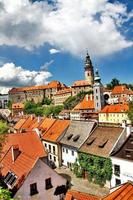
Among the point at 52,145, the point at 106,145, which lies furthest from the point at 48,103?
the point at 106,145

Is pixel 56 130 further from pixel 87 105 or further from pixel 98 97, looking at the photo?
pixel 87 105

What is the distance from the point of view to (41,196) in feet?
87.4

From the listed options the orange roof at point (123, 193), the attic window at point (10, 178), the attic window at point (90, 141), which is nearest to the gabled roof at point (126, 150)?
the attic window at point (90, 141)

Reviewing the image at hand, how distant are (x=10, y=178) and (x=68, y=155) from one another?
1676 centimetres

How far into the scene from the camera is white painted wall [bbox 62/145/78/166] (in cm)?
4138

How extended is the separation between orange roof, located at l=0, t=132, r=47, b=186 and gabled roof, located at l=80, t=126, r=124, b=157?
Result: 6.27 meters

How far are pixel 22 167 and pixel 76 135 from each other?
55.9 feet

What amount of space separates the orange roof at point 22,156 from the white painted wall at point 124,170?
945cm

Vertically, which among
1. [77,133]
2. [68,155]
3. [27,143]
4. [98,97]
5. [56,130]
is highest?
[98,97]

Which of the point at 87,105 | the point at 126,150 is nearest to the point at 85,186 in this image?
the point at 126,150

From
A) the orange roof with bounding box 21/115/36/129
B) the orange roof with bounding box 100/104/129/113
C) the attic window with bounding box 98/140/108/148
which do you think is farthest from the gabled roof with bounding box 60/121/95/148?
the orange roof with bounding box 100/104/129/113

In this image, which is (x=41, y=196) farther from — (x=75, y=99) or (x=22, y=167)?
(x=75, y=99)

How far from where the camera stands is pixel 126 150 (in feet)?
106

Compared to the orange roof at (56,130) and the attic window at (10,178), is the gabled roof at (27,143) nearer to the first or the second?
the orange roof at (56,130)
